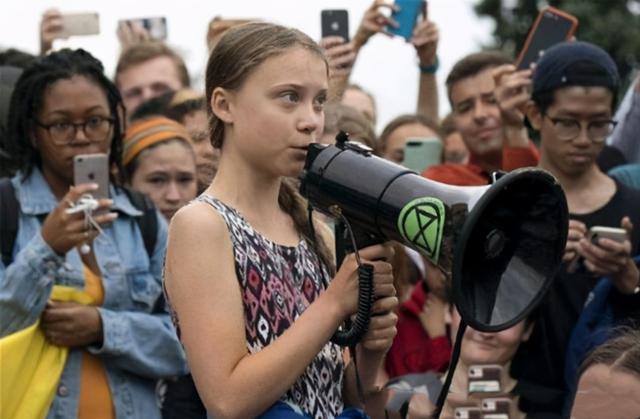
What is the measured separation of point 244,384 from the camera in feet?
9.89

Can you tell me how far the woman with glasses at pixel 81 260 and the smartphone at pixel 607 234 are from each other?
1393mm

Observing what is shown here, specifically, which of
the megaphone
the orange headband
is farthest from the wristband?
the megaphone

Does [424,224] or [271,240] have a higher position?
[424,224]

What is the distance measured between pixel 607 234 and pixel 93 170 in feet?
5.49

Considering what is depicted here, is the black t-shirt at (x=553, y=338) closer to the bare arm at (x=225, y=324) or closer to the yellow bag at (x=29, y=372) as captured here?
the yellow bag at (x=29, y=372)

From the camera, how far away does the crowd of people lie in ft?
10.2

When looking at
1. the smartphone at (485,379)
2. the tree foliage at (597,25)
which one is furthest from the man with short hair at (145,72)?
the tree foliage at (597,25)

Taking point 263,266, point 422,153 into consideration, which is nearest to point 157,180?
point 422,153

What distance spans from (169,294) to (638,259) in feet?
7.10

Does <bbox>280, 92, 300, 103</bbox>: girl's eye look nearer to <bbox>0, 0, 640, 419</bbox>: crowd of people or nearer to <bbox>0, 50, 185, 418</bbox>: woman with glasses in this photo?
<bbox>0, 0, 640, 419</bbox>: crowd of people

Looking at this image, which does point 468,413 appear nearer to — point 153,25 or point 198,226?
point 198,226

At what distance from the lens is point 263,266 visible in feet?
10.5

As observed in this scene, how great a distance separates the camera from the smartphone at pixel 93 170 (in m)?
4.53

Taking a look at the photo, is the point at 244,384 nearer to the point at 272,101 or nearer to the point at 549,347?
the point at 272,101
